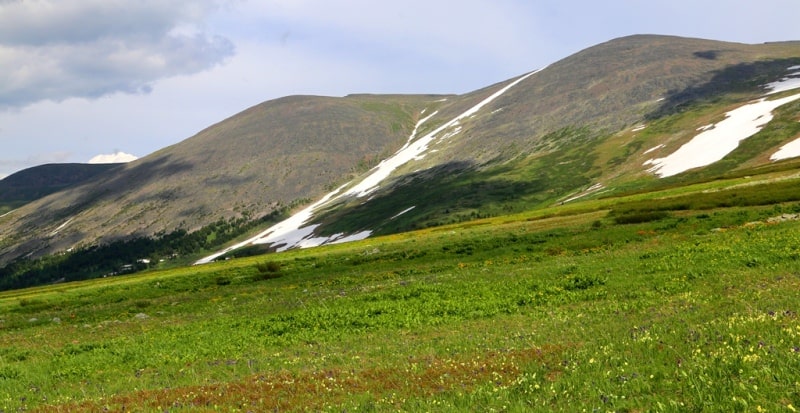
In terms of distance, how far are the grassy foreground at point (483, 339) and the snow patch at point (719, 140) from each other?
80.8m

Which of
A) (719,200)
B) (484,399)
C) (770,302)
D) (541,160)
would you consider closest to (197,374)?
(484,399)

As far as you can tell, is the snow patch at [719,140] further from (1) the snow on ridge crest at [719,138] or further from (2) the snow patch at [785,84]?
(2) the snow patch at [785,84]

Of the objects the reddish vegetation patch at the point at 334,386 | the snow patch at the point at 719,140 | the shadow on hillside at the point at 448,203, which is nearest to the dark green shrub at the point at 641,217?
the reddish vegetation patch at the point at 334,386

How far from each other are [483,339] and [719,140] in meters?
136

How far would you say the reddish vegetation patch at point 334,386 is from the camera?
11875 mm

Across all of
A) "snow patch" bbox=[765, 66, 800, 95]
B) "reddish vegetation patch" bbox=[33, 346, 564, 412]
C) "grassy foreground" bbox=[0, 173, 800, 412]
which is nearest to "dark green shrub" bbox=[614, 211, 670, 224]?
"grassy foreground" bbox=[0, 173, 800, 412]

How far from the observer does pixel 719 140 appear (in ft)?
414

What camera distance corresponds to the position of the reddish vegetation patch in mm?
11875

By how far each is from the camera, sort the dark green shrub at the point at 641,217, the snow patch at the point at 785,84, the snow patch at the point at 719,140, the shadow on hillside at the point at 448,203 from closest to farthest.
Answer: the dark green shrub at the point at 641,217, the snow patch at the point at 719,140, the shadow on hillside at the point at 448,203, the snow patch at the point at 785,84

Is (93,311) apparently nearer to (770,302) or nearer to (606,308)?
(606,308)

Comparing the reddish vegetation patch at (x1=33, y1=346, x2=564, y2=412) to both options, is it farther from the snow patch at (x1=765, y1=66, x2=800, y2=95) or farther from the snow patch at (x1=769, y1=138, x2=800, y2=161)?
the snow patch at (x1=765, y1=66, x2=800, y2=95)

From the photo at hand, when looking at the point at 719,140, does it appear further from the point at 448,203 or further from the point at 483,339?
the point at 483,339

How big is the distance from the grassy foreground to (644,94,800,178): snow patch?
8078cm

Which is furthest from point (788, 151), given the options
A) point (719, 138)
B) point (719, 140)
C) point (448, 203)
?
point (448, 203)
